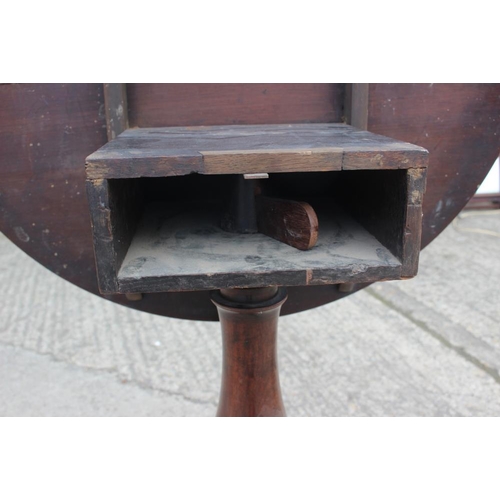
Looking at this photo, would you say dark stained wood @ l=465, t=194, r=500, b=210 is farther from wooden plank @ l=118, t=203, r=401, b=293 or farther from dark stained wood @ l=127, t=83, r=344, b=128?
wooden plank @ l=118, t=203, r=401, b=293

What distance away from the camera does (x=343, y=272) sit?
76 centimetres

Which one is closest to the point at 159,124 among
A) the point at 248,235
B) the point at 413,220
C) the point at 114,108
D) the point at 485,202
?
the point at 114,108

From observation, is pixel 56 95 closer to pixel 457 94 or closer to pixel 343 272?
pixel 343 272

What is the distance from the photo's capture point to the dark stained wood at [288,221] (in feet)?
2.62

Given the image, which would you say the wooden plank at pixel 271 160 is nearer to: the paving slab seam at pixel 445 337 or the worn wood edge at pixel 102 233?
the worn wood edge at pixel 102 233

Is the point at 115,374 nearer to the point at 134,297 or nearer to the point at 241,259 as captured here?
the point at 134,297

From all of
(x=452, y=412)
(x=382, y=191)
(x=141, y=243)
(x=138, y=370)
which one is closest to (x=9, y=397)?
(x=138, y=370)

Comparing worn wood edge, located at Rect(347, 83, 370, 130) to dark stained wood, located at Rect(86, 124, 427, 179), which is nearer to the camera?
dark stained wood, located at Rect(86, 124, 427, 179)

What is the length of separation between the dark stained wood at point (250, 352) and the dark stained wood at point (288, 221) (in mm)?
177

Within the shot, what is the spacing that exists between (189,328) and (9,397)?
24.9 inches

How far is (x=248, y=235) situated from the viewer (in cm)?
91

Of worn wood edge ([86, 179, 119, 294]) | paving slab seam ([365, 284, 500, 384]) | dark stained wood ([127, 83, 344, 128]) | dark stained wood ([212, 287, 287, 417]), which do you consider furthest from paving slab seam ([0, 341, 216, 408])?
worn wood edge ([86, 179, 119, 294])

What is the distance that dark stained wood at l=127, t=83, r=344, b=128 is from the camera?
40.7 inches

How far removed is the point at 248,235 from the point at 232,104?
279mm
